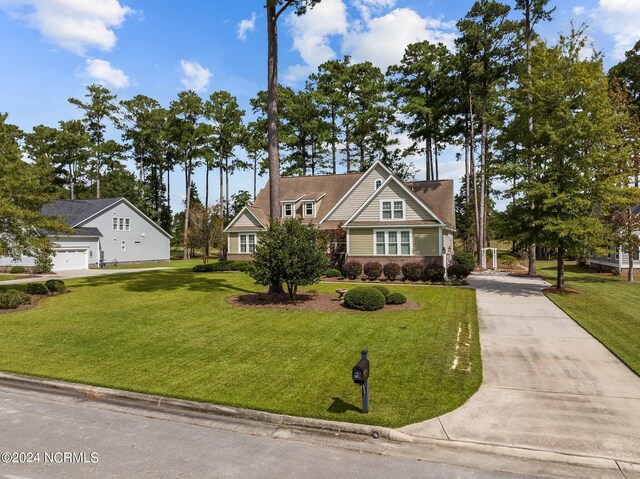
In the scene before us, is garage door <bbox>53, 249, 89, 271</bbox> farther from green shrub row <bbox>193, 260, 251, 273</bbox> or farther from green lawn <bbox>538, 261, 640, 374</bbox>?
green lawn <bbox>538, 261, 640, 374</bbox>

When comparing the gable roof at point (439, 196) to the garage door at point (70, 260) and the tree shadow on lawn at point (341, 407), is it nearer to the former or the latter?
the tree shadow on lawn at point (341, 407)

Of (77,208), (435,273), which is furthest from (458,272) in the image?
(77,208)

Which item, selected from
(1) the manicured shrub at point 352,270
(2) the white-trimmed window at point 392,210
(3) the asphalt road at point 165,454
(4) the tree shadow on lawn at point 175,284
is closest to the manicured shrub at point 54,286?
(4) the tree shadow on lawn at point 175,284

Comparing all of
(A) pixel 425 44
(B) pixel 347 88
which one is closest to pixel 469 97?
(A) pixel 425 44

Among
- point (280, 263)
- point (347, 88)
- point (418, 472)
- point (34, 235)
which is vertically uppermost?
point (347, 88)

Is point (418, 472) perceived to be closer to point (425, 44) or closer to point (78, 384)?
point (78, 384)

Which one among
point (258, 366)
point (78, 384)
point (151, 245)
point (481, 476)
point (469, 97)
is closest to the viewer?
point (481, 476)

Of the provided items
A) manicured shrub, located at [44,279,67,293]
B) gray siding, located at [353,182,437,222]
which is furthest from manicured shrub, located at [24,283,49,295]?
gray siding, located at [353,182,437,222]
